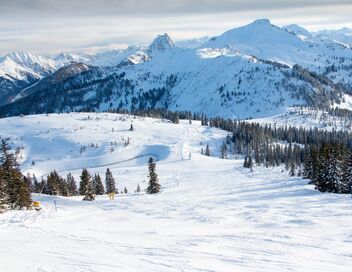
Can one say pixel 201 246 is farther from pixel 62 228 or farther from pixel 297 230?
pixel 62 228

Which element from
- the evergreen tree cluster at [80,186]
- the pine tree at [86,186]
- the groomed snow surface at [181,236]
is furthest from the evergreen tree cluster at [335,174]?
the evergreen tree cluster at [80,186]

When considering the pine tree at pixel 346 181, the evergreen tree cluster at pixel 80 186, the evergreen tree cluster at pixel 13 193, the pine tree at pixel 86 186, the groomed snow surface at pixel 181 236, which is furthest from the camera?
the evergreen tree cluster at pixel 80 186

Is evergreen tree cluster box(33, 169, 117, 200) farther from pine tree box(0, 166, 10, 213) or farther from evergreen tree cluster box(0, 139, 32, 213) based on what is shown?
pine tree box(0, 166, 10, 213)

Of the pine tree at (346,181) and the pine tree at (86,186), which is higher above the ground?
the pine tree at (346,181)

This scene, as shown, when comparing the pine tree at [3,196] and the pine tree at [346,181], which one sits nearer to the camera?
the pine tree at [3,196]

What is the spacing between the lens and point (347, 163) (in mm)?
69125

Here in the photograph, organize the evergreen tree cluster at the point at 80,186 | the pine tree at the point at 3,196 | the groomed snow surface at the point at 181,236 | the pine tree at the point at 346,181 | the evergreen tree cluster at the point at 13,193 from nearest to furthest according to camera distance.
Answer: the groomed snow surface at the point at 181,236
the pine tree at the point at 3,196
the evergreen tree cluster at the point at 13,193
the pine tree at the point at 346,181
the evergreen tree cluster at the point at 80,186

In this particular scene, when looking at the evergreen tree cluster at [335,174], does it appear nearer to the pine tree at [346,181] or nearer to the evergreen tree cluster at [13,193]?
the pine tree at [346,181]

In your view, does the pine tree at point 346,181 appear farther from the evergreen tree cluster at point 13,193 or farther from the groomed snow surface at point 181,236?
the evergreen tree cluster at point 13,193

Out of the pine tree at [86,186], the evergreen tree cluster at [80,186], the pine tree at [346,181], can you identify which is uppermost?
the pine tree at [346,181]

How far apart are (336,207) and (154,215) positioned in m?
21.0

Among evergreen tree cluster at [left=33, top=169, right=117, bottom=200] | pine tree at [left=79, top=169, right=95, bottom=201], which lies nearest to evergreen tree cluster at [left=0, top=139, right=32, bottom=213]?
pine tree at [left=79, top=169, right=95, bottom=201]

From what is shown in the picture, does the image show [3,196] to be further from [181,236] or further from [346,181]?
[346,181]

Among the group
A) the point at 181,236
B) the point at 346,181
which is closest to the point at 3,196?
the point at 181,236
